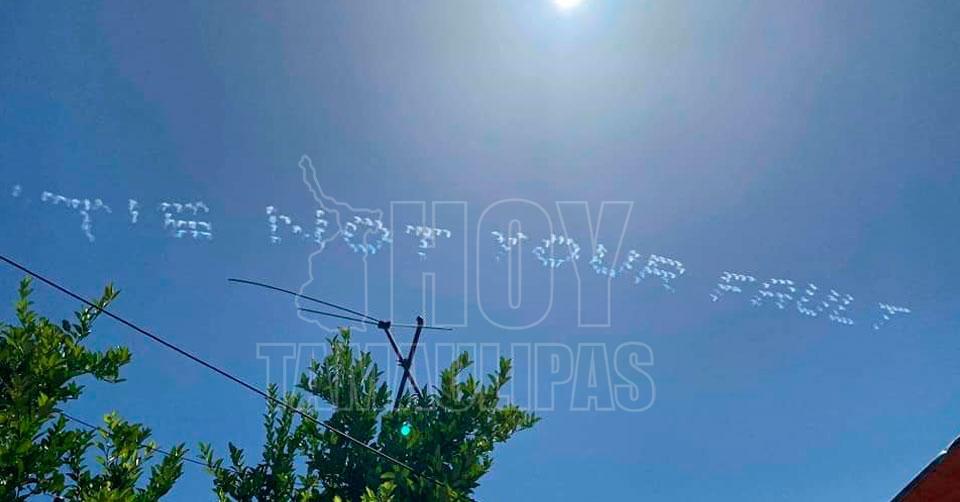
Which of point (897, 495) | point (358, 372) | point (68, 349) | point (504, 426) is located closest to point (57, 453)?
point (68, 349)

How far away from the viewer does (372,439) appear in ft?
23.6

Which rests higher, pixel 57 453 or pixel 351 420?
pixel 351 420

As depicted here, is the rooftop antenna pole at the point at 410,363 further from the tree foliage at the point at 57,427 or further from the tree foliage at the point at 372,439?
the tree foliage at the point at 57,427

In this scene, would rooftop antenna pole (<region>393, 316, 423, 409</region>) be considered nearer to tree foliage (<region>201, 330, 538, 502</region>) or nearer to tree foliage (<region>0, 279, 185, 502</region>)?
tree foliage (<region>201, 330, 538, 502</region>)

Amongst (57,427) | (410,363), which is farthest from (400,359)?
(57,427)

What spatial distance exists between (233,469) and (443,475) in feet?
8.09

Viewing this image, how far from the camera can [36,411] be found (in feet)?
13.7

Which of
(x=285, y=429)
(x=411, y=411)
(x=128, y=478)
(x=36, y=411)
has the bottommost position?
(x=128, y=478)

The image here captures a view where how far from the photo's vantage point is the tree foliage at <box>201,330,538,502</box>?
20.6 ft

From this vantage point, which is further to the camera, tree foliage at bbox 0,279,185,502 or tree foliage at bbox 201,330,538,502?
tree foliage at bbox 201,330,538,502

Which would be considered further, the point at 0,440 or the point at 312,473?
the point at 312,473

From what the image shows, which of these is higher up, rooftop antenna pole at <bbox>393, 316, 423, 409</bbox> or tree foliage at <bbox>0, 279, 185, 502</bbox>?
rooftop antenna pole at <bbox>393, 316, 423, 409</bbox>

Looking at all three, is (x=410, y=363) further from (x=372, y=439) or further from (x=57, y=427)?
(x=57, y=427)

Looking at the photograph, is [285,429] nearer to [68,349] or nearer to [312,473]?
[312,473]
